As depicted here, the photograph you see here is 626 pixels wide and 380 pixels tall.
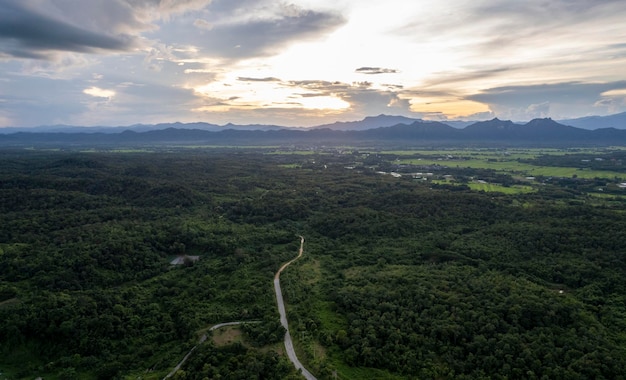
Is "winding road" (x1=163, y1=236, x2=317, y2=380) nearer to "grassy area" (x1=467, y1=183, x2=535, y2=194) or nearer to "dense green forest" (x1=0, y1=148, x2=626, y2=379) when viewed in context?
"dense green forest" (x1=0, y1=148, x2=626, y2=379)

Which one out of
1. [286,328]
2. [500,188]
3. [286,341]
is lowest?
[286,341]

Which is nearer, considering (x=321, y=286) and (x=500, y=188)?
(x=321, y=286)

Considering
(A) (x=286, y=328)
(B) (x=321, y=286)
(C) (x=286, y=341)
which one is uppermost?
(B) (x=321, y=286)

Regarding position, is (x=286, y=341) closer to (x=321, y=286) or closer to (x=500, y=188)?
(x=321, y=286)

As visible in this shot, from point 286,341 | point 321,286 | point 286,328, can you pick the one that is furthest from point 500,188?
point 286,341

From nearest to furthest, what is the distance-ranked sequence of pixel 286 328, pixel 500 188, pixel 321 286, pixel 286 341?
pixel 286 341
pixel 286 328
pixel 321 286
pixel 500 188

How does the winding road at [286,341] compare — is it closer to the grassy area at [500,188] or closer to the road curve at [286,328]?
the road curve at [286,328]

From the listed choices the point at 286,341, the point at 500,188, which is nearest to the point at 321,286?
the point at 286,341

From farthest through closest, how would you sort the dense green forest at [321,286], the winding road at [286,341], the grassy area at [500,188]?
the grassy area at [500,188] < the dense green forest at [321,286] < the winding road at [286,341]

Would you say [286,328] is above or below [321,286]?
below

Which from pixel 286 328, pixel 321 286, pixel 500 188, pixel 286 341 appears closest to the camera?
pixel 286 341

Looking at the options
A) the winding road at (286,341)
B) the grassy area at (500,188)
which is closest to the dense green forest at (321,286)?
the winding road at (286,341)
